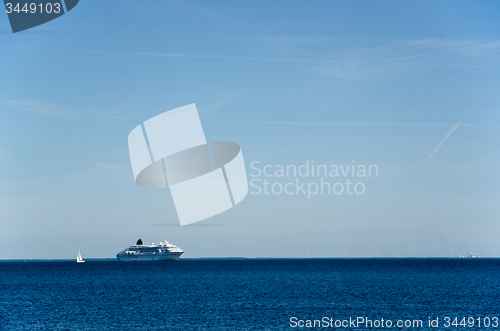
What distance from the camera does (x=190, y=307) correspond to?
6119 cm

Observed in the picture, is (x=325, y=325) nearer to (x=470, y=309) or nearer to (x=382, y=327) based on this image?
(x=382, y=327)

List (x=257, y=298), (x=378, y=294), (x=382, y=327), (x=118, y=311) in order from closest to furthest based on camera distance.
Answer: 1. (x=382, y=327)
2. (x=118, y=311)
3. (x=257, y=298)
4. (x=378, y=294)

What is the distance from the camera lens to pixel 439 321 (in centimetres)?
5150

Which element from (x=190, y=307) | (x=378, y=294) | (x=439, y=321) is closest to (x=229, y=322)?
(x=190, y=307)

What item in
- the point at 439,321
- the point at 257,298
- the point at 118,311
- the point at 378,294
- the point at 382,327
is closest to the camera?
the point at 382,327

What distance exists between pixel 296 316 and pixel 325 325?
19.6ft

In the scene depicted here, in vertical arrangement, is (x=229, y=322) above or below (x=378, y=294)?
below

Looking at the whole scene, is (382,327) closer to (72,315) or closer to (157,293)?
(72,315)

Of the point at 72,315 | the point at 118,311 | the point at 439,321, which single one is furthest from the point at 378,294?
the point at 72,315

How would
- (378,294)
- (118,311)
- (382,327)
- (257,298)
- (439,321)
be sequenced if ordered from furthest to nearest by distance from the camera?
(378,294), (257,298), (118,311), (439,321), (382,327)

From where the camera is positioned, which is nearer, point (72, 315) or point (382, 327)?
point (382, 327)

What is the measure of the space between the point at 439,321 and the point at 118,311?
34777 millimetres

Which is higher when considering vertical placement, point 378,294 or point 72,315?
point 378,294

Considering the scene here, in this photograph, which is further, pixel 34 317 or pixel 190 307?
pixel 190 307
